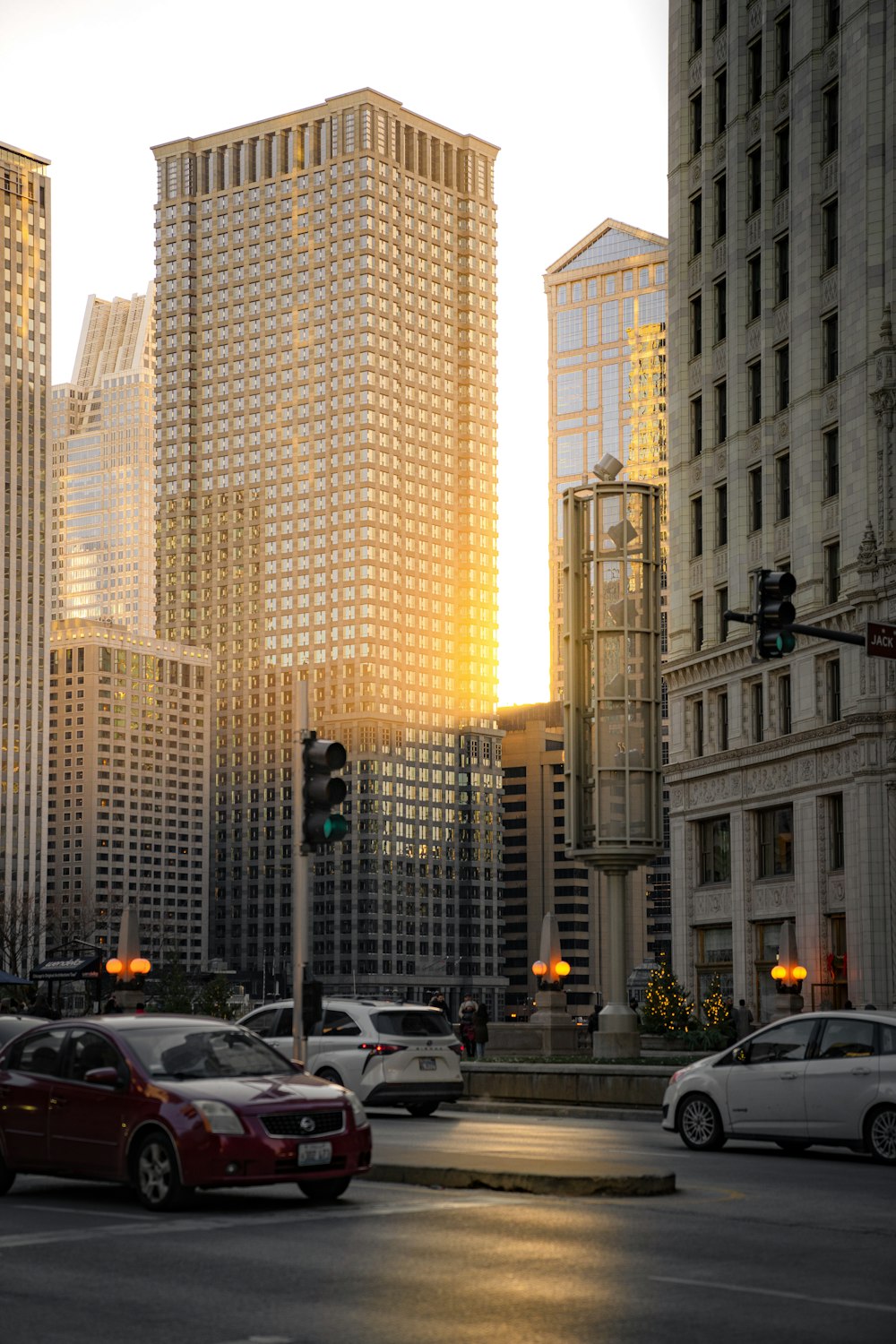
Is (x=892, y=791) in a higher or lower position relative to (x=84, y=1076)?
higher

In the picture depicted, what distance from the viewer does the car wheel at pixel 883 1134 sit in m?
20.5

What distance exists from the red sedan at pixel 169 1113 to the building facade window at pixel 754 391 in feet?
154

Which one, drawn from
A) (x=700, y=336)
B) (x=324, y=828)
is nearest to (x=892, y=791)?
(x=700, y=336)

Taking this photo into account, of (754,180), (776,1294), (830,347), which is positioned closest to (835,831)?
(830,347)

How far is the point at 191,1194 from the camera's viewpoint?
15227 millimetres

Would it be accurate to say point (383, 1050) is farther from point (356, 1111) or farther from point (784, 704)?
point (784, 704)

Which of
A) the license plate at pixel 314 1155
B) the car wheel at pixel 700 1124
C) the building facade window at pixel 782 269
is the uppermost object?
the building facade window at pixel 782 269

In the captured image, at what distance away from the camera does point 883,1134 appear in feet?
67.3


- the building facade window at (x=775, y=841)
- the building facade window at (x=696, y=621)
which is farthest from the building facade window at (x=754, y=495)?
the building facade window at (x=775, y=841)

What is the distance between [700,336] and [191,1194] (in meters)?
53.4

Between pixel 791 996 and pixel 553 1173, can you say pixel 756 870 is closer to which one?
pixel 791 996

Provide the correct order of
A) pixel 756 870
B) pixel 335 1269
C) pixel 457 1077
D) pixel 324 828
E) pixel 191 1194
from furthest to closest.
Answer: pixel 756 870 → pixel 457 1077 → pixel 324 828 → pixel 191 1194 → pixel 335 1269

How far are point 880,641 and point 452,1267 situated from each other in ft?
46.3

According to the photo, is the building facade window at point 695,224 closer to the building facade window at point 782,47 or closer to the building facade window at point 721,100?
the building facade window at point 721,100
